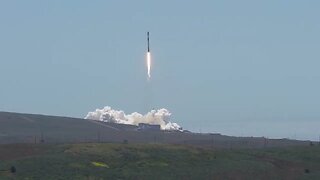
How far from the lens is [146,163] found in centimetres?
7844

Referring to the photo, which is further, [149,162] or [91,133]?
[91,133]

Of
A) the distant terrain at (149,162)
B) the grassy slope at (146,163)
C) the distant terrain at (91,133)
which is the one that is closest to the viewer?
the distant terrain at (149,162)

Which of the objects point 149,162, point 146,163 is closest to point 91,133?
point 149,162

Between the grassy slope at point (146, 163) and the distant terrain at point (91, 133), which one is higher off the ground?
the distant terrain at point (91, 133)

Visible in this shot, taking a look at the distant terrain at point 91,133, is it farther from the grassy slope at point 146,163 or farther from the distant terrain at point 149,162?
the grassy slope at point 146,163

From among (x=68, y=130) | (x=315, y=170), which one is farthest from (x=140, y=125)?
(x=315, y=170)

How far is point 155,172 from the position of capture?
74062mm

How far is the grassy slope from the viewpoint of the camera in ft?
233

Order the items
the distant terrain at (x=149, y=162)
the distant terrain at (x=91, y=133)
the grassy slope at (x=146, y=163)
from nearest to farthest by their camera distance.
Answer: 1. the distant terrain at (x=149, y=162)
2. the grassy slope at (x=146, y=163)
3. the distant terrain at (x=91, y=133)

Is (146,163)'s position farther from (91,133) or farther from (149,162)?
(91,133)

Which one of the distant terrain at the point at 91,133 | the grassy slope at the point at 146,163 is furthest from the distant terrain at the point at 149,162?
the distant terrain at the point at 91,133

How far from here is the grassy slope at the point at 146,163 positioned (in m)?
70.9

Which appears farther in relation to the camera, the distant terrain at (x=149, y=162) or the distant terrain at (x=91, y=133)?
the distant terrain at (x=91, y=133)

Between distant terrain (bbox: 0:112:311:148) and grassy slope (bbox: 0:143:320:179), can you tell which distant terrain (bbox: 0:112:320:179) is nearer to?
grassy slope (bbox: 0:143:320:179)
